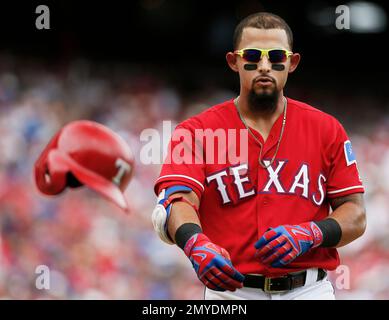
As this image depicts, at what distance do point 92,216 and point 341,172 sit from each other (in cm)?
286

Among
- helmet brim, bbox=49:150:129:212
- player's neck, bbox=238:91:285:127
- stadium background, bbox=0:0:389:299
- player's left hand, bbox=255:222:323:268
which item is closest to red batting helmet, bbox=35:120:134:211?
helmet brim, bbox=49:150:129:212

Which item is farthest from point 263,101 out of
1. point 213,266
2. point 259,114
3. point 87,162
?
point 87,162

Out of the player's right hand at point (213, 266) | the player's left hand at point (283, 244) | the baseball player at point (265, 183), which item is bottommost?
the player's right hand at point (213, 266)

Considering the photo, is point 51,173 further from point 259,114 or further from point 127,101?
point 259,114

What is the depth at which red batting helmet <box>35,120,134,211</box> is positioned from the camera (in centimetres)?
445

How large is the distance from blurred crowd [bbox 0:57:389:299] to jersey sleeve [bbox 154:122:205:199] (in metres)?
2.56

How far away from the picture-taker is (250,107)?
2.37 m

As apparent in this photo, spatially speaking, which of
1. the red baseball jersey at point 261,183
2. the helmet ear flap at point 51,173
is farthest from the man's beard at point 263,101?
the helmet ear flap at point 51,173

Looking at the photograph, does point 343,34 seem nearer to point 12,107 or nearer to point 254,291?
point 12,107

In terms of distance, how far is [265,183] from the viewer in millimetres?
2271

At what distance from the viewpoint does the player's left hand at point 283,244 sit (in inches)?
78.8

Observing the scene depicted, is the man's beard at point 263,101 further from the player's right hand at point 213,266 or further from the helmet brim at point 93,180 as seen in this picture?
the helmet brim at point 93,180

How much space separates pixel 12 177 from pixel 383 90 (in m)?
2.70

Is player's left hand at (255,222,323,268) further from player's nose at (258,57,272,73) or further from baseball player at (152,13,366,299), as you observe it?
player's nose at (258,57,272,73)
